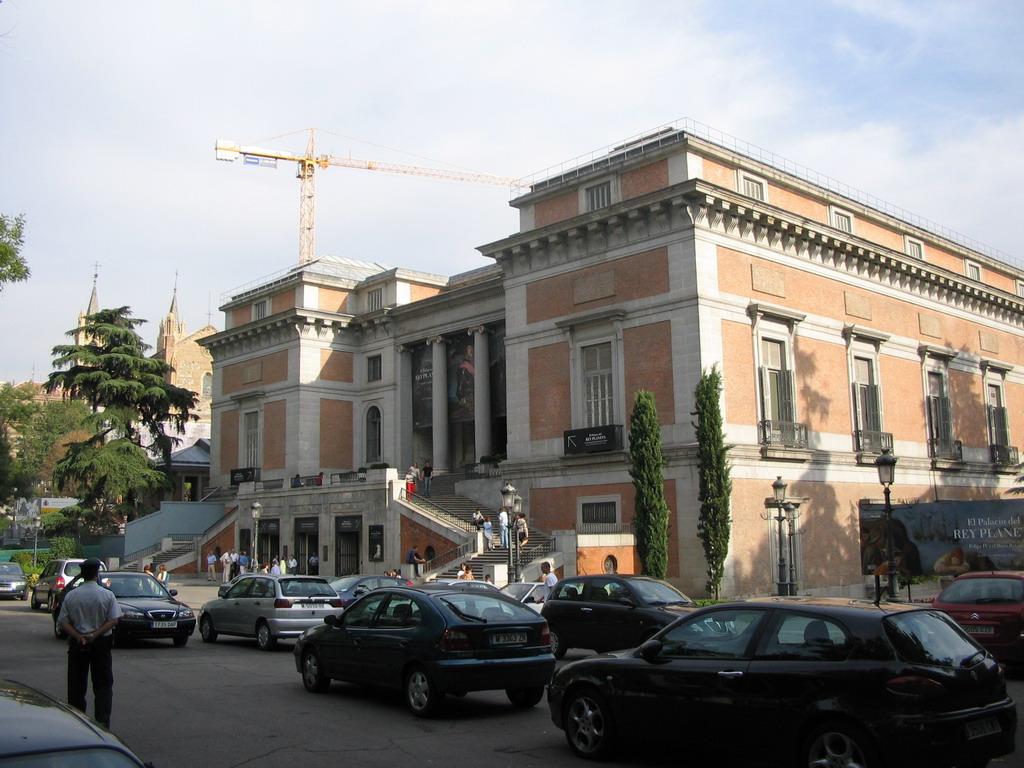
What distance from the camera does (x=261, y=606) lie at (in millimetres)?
18891

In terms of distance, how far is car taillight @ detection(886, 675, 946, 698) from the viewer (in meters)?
6.91

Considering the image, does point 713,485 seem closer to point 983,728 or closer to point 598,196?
point 598,196

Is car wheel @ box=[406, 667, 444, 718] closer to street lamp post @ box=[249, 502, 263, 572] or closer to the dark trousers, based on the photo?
the dark trousers

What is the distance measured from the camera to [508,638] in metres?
11.4

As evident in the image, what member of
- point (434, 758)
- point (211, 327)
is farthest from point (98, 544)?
point (211, 327)

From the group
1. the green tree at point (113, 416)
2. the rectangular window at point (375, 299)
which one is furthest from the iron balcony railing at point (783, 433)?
the green tree at point (113, 416)

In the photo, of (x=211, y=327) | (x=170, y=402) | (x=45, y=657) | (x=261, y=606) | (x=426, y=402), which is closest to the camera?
(x=45, y=657)

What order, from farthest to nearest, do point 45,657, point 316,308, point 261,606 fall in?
point 316,308, point 261,606, point 45,657

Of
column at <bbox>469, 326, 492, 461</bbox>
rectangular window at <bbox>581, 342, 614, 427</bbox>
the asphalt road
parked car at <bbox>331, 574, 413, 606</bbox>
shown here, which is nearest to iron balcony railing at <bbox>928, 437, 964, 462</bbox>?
rectangular window at <bbox>581, 342, 614, 427</bbox>

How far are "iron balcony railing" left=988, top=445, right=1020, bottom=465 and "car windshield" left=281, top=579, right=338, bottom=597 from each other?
3317 centimetres

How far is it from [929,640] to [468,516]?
2963cm

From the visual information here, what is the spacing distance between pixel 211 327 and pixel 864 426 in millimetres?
84126

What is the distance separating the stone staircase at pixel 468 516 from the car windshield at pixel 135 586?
10.6 metres

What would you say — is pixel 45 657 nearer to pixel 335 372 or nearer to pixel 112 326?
pixel 335 372
